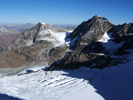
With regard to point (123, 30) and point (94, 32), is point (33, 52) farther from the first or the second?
point (123, 30)

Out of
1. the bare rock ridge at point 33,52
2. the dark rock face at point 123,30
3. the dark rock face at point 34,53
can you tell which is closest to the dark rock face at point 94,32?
the dark rock face at point 123,30

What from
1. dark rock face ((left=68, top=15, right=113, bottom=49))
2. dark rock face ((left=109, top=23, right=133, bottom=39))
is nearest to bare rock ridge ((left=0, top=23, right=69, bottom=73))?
dark rock face ((left=68, top=15, right=113, bottom=49))

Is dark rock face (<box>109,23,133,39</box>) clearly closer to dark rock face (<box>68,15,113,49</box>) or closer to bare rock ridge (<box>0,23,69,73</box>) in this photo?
dark rock face (<box>68,15,113,49</box>)

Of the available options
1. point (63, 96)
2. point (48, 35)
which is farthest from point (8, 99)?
point (48, 35)

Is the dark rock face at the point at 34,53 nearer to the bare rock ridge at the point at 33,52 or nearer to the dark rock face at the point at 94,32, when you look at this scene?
the bare rock ridge at the point at 33,52

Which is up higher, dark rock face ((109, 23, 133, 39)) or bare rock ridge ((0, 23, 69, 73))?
dark rock face ((109, 23, 133, 39))

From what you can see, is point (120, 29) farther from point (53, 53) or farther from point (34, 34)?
point (34, 34)

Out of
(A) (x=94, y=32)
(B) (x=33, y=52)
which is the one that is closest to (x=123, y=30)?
(A) (x=94, y=32)

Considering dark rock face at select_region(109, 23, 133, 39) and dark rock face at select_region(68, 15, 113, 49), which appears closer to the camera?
Result: dark rock face at select_region(109, 23, 133, 39)

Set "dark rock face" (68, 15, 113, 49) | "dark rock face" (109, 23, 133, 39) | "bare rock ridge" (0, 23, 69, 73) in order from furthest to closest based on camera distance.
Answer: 1. "bare rock ridge" (0, 23, 69, 73)
2. "dark rock face" (68, 15, 113, 49)
3. "dark rock face" (109, 23, 133, 39)
